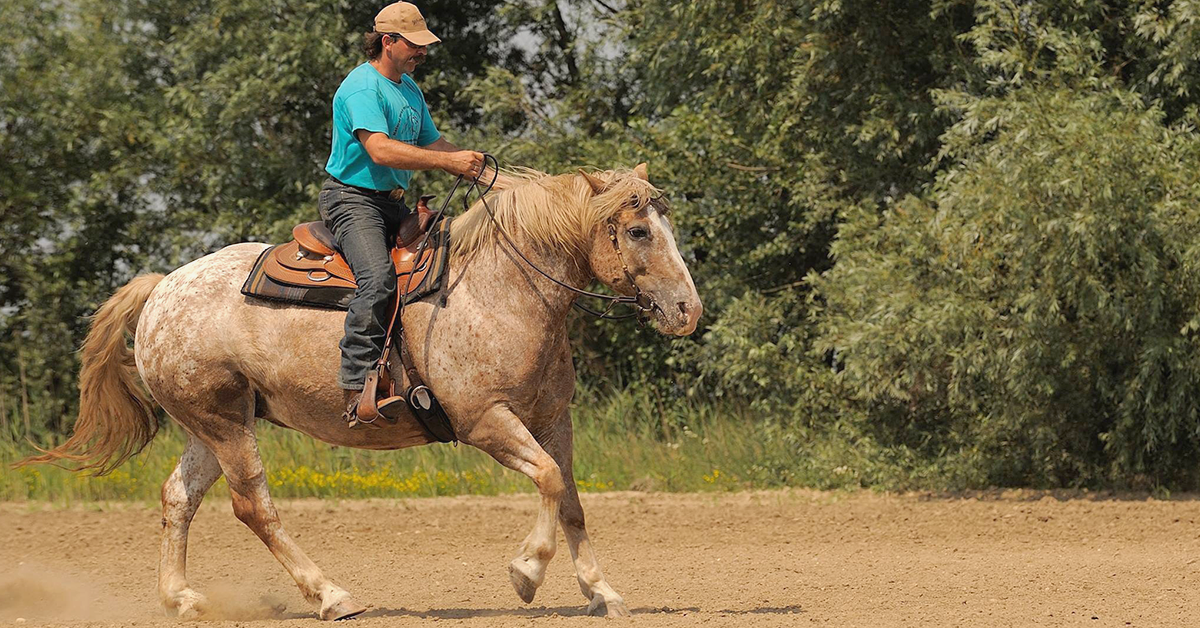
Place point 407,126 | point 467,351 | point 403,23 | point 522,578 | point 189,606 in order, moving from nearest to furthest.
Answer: point 522,578
point 467,351
point 403,23
point 407,126
point 189,606

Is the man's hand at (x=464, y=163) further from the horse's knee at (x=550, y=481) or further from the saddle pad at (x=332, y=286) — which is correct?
the horse's knee at (x=550, y=481)

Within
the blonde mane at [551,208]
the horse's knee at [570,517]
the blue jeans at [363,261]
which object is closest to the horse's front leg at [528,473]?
the horse's knee at [570,517]

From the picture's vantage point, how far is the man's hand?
6.46 meters

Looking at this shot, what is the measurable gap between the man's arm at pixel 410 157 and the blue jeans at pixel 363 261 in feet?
0.95

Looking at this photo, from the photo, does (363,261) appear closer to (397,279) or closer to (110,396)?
(397,279)

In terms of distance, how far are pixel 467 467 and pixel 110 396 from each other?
628 cm

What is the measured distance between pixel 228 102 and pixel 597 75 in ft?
15.3

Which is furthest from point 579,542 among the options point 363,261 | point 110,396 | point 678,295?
point 110,396

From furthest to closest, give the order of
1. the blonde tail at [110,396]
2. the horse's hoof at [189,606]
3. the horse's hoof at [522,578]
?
the blonde tail at [110,396]
the horse's hoof at [189,606]
the horse's hoof at [522,578]

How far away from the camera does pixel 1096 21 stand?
12531mm

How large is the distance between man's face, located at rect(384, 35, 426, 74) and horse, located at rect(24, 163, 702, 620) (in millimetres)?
749

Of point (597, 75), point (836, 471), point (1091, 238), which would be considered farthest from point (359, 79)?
point (597, 75)

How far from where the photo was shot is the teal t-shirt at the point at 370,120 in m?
6.43

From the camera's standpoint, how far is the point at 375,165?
22.0ft
